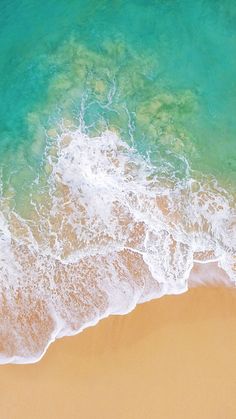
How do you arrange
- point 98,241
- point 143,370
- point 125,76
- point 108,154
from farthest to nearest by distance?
1. point 125,76
2. point 108,154
3. point 98,241
4. point 143,370

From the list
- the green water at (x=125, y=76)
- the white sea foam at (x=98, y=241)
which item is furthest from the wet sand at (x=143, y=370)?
the green water at (x=125, y=76)

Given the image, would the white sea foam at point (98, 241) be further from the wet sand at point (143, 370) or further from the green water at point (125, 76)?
the green water at point (125, 76)

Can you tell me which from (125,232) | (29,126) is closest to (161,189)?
(125,232)

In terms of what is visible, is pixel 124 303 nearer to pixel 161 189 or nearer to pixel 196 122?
pixel 161 189

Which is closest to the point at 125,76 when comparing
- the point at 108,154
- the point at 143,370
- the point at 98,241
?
the point at 108,154

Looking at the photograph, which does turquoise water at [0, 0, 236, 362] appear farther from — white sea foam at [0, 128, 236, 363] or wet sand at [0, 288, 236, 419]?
wet sand at [0, 288, 236, 419]

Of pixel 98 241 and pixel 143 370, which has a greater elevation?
pixel 98 241

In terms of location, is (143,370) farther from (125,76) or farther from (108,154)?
(125,76)
